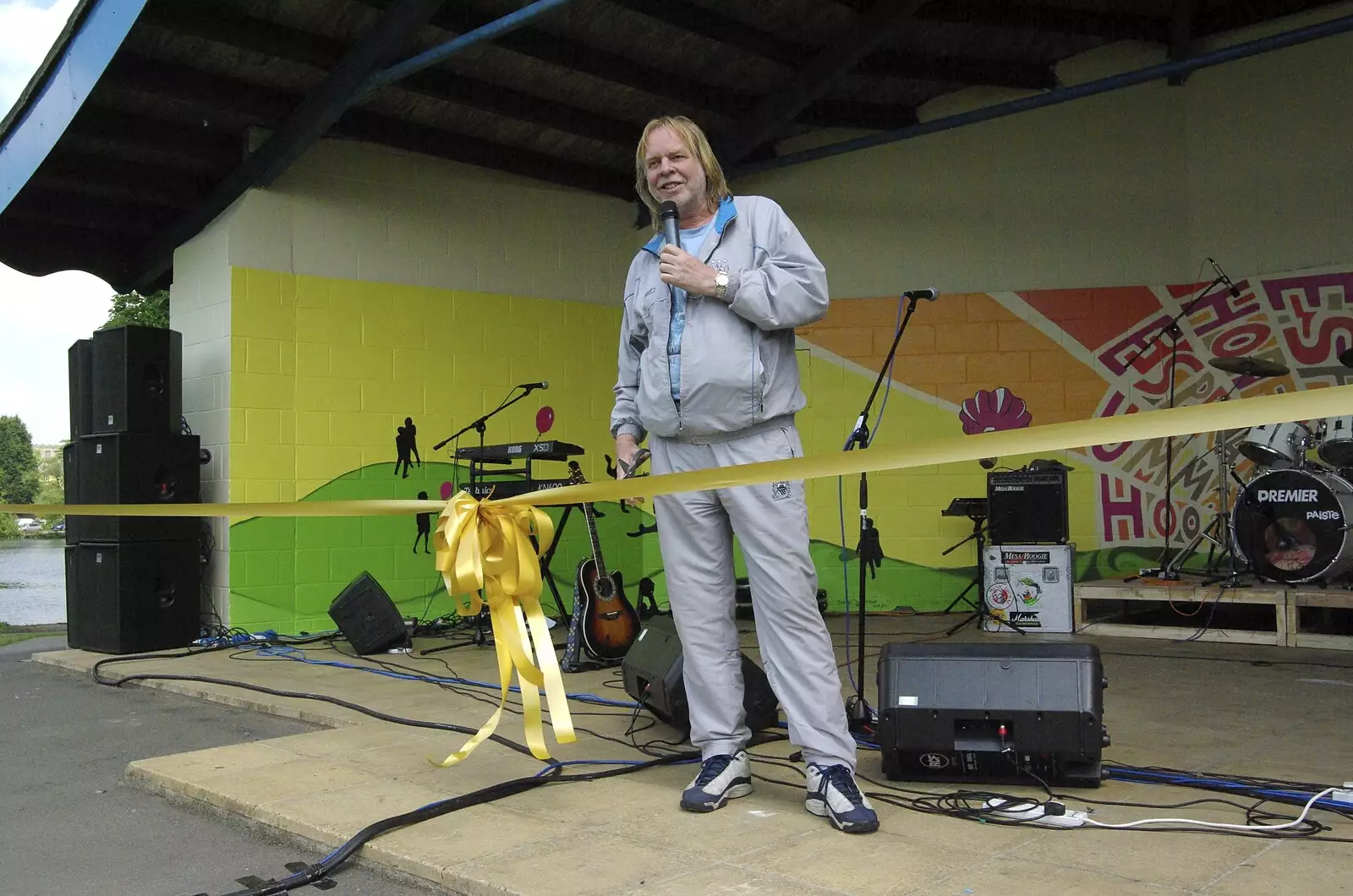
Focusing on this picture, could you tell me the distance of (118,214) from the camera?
637 centimetres

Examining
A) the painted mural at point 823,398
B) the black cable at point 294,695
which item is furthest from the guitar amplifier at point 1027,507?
the black cable at point 294,695

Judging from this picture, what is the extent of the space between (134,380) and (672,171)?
4015 mm

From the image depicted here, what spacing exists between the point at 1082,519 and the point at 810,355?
1883 millimetres

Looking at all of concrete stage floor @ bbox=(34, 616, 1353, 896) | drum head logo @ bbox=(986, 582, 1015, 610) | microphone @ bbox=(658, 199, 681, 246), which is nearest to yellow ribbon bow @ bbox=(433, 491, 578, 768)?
concrete stage floor @ bbox=(34, 616, 1353, 896)

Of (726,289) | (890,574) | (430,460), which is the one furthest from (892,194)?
(726,289)

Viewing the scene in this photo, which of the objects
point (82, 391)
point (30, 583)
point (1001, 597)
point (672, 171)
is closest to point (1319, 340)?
point (1001, 597)

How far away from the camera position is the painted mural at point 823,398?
589 cm

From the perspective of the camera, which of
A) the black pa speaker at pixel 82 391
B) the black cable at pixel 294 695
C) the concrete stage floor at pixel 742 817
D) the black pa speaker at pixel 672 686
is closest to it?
the concrete stage floor at pixel 742 817

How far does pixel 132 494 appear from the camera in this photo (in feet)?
17.6

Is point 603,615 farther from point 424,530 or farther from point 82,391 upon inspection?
point 82,391

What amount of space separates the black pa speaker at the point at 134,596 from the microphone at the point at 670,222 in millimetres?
4042

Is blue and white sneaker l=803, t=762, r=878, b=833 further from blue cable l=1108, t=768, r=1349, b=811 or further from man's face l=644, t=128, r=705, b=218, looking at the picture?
man's face l=644, t=128, r=705, b=218

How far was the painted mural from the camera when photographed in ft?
19.3

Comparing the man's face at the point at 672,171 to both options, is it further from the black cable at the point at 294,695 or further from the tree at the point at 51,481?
the tree at the point at 51,481
